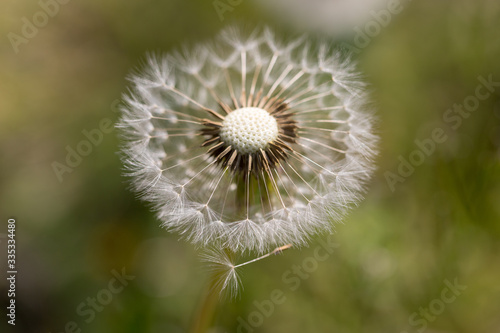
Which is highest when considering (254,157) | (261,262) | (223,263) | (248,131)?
(248,131)

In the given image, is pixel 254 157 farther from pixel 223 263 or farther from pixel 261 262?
pixel 261 262

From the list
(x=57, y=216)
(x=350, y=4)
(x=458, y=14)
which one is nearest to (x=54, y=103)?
(x=57, y=216)

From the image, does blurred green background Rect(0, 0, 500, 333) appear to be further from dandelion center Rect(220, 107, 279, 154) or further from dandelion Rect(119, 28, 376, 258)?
dandelion center Rect(220, 107, 279, 154)

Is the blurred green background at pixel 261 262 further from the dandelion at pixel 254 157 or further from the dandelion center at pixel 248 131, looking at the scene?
the dandelion center at pixel 248 131

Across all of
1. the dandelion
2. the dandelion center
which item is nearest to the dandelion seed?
the dandelion

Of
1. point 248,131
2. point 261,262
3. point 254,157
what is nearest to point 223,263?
point 254,157
